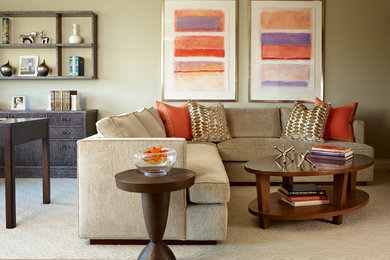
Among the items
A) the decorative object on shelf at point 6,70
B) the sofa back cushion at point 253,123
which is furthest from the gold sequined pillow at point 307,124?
the decorative object on shelf at point 6,70

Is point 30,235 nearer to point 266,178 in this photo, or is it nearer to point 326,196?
point 266,178

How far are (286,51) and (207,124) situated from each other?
1.49m

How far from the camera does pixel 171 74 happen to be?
5031 millimetres

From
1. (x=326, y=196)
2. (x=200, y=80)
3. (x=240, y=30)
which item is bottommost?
A: (x=326, y=196)

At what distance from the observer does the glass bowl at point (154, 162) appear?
83.4 inches

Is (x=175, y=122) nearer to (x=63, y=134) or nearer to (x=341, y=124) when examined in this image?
(x=63, y=134)

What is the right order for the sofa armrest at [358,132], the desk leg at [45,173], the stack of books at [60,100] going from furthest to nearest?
1. the stack of books at [60,100]
2. the sofa armrest at [358,132]
3. the desk leg at [45,173]

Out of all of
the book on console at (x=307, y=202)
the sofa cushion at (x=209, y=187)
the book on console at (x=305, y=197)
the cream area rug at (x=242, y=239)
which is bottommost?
the cream area rug at (x=242, y=239)

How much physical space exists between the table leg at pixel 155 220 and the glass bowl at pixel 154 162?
0.13 m

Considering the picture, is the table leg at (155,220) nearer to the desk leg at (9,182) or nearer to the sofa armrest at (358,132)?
the desk leg at (9,182)

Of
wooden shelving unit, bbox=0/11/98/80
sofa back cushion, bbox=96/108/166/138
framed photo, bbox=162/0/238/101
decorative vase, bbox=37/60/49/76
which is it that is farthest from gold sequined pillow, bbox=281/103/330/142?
decorative vase, bbox=37/60/49/76

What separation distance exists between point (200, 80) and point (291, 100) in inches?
46.5

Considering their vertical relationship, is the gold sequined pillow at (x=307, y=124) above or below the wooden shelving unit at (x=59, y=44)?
below

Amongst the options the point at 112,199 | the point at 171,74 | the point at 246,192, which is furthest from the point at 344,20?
the point at 112,199
